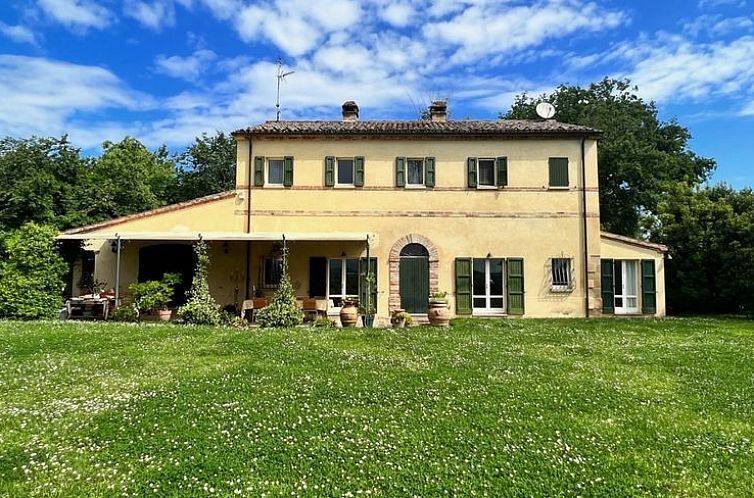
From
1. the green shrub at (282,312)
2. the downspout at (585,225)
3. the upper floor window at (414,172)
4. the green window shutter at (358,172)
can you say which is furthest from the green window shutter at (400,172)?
the downspout at (585,225)

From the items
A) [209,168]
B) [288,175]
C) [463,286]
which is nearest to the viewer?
→ [463,286]

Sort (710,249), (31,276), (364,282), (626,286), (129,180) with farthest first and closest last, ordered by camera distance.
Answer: (129,180), (710,249), (626,286), (364,282), (31,276)

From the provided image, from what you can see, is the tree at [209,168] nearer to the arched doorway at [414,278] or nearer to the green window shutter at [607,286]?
the arched doorway at [414,278]

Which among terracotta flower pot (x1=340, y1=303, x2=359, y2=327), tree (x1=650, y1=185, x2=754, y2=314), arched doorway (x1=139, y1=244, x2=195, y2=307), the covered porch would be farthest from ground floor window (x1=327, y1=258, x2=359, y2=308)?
tree (x1=650, y1=185, x2=754, y2=314)

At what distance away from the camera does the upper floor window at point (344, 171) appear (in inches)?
784

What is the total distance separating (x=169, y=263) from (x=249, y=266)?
344 centimetres

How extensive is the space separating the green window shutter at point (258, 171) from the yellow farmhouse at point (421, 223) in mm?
42

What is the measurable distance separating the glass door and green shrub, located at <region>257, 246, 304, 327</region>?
13485 millimetres

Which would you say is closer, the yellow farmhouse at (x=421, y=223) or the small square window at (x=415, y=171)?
the yellow farmhouse at (x=421, y=223)

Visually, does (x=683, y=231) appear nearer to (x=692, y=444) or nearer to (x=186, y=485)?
(x=692, y=444)

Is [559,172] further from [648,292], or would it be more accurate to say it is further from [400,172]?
[400,172]

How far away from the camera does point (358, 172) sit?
1992cm

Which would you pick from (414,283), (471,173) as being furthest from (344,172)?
(414,283)

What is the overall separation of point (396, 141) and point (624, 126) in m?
22.7
